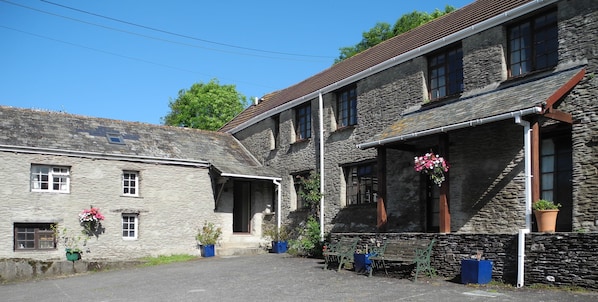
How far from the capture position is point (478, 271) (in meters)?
10.8

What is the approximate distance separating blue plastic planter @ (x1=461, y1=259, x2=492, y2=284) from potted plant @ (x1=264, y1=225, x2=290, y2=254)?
10.7 meters

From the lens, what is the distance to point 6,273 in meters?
16.2

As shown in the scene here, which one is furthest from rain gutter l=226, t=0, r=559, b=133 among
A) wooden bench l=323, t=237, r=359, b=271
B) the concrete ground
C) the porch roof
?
the concrete ground

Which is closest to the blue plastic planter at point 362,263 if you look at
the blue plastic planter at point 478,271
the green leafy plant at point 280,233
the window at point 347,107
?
the blue plastic planter at point 478,271

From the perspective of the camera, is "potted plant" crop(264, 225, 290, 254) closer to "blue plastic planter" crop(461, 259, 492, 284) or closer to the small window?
the small window

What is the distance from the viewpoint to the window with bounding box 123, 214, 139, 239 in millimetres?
19672

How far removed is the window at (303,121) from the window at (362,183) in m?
3.05

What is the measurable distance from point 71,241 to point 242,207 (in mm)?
7220

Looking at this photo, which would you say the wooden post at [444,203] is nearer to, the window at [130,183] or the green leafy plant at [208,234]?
the green leafy plant at [208,234]

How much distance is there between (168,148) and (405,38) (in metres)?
9.85

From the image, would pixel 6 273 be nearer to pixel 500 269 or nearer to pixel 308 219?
pixel 308 219

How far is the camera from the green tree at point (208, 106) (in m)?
40.5

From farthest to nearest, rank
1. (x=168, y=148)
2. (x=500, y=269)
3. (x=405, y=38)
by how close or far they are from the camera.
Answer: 1. (x=168, y=148)
2. (x=405, y=38)
3. (x=500, y=269)

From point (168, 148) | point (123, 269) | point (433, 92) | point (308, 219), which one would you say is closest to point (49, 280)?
point (123, 269)
